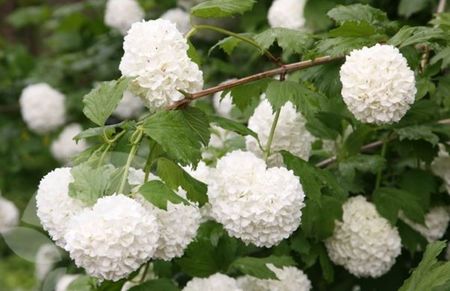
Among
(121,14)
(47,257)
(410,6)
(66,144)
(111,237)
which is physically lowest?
(66,144)

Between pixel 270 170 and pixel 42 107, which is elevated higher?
pixel 270 170

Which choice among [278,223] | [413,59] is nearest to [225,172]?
[278,223]

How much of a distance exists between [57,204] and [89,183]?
118 millimetres

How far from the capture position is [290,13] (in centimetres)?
323

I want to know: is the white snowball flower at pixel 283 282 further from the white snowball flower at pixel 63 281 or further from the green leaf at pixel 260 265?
the white snowball flower at pixel 63 281

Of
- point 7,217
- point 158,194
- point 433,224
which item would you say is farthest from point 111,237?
point 7,217

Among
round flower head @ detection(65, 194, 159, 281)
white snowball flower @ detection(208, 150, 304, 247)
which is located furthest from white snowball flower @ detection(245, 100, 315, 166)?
round flower head @ detection(65, 194, 159, 281)

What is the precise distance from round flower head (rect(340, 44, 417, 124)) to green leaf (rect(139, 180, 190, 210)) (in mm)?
505

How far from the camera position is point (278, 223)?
174cm

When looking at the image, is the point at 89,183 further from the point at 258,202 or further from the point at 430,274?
the point at 430,274

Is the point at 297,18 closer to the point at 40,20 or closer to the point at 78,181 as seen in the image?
the point at 78,181

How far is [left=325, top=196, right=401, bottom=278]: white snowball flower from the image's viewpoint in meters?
2.20

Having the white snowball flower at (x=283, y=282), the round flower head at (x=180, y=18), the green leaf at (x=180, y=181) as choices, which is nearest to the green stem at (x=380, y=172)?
the white snowball flower at (x=283, y=282)

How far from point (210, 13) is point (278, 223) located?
22.0 inches
